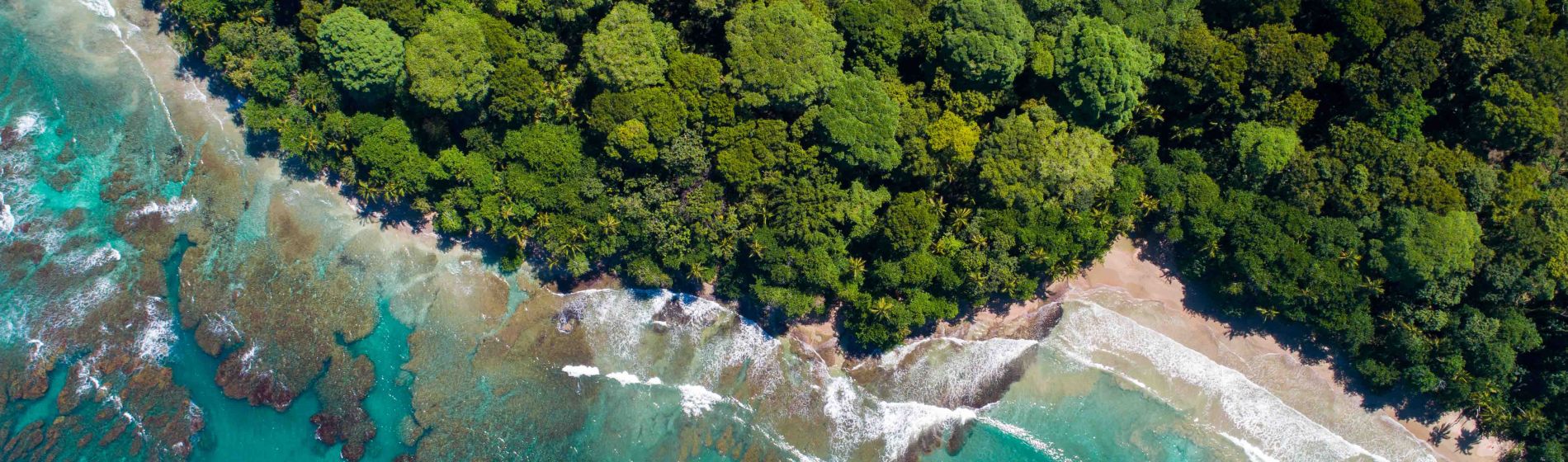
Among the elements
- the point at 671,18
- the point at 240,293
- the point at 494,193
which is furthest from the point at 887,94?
the point at 240,293

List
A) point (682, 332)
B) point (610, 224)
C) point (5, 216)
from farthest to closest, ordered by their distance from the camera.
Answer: point (682, 332), point (5, 216), point (610, 224)

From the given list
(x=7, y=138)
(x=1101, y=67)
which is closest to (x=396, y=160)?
(x=7, y=138)

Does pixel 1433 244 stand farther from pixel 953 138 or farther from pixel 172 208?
pixel 172 208

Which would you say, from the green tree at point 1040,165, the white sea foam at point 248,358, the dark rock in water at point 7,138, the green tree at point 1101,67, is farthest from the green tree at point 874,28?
the dark rock in water at point 7,138

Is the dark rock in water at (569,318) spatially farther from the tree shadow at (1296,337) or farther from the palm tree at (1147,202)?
the tree shadow at (1296,337)

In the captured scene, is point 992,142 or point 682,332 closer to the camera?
point 992,142

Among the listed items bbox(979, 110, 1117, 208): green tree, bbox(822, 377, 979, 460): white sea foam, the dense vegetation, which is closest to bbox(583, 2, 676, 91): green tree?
the dense vegetation

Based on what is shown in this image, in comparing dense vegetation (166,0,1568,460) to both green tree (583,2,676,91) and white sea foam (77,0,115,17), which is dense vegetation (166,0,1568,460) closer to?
green tree (583,2,676,91)
